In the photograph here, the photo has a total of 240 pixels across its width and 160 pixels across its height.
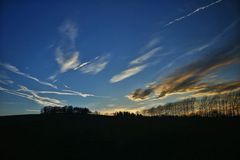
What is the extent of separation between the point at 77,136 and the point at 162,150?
14319mm

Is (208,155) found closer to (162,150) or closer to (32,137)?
(162,150)

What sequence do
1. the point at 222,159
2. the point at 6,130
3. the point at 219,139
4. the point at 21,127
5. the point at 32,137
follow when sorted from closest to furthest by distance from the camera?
1. the point at 222,159
2. the point at 219,139
3. the point at 32,137
4. the point at 6,130
5. the point at 21,127

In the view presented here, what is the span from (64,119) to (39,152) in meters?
23.0

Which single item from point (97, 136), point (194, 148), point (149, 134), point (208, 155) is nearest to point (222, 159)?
point (208, 155)

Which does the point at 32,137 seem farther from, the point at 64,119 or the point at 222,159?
A: the point at 222,159

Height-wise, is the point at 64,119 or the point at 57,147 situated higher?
the point at 64,119

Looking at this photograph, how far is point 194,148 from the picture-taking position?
3080cm

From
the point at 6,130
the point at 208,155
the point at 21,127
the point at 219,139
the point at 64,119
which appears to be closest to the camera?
the point at 208,155

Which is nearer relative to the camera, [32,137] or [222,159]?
[222,159]

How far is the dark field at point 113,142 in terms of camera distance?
29547 mm

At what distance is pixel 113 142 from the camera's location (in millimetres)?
35875

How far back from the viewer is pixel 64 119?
54.4m

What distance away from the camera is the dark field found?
29.5 m

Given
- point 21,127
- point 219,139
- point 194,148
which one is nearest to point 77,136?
point 21,127
